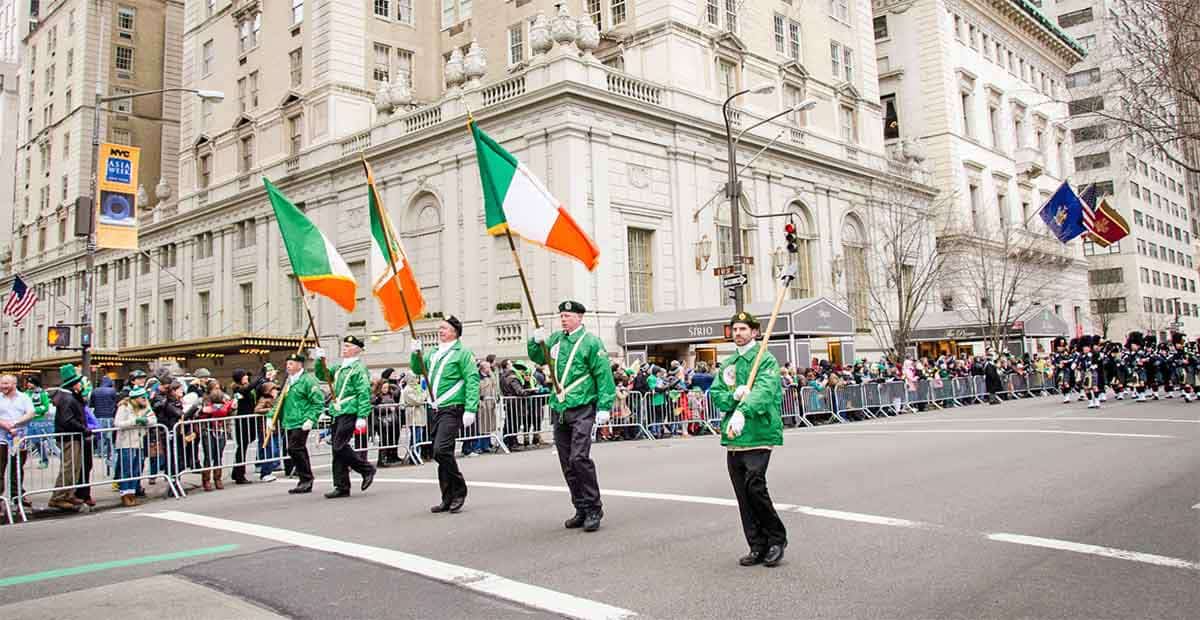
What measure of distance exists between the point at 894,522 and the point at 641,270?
21.7 meters

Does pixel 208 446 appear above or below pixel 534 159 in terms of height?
below

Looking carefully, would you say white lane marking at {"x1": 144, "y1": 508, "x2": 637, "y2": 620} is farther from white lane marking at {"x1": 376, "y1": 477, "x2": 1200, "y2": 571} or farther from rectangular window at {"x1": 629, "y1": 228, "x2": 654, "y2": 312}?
rectangular window at {"x1": 629, "y1": 228, "x2": 654, "y2": 312}

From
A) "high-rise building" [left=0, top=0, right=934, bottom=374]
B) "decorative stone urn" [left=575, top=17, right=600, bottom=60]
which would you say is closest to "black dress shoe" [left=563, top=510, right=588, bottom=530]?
"high-rise building" [left=0, top=0, right=934, bottom=374]

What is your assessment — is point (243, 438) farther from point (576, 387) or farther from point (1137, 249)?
point (1137, 249)

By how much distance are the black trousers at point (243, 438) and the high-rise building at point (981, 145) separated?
31.9 metres

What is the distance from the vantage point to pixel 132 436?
1170 centimetres

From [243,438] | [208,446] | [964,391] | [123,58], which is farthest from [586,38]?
[123,58]

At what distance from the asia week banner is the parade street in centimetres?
953

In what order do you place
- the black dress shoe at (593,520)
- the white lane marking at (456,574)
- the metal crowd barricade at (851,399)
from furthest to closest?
1. the metal crowd barricade at (851,399)
2. the black dress shoe at (593,520)
3. the white lane marking at (456,574)

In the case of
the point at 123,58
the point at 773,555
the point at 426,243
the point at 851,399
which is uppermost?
the point at 123,58

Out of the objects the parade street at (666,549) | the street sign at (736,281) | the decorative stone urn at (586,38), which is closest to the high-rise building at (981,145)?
the decorative stone urn at (586,38)

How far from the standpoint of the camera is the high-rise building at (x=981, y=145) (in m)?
43.2

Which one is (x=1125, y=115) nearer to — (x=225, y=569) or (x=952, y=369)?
(x=952, y=369)

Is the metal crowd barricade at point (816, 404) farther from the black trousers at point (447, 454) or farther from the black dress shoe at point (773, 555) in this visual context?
the black dress shoe at point (773, 555)
